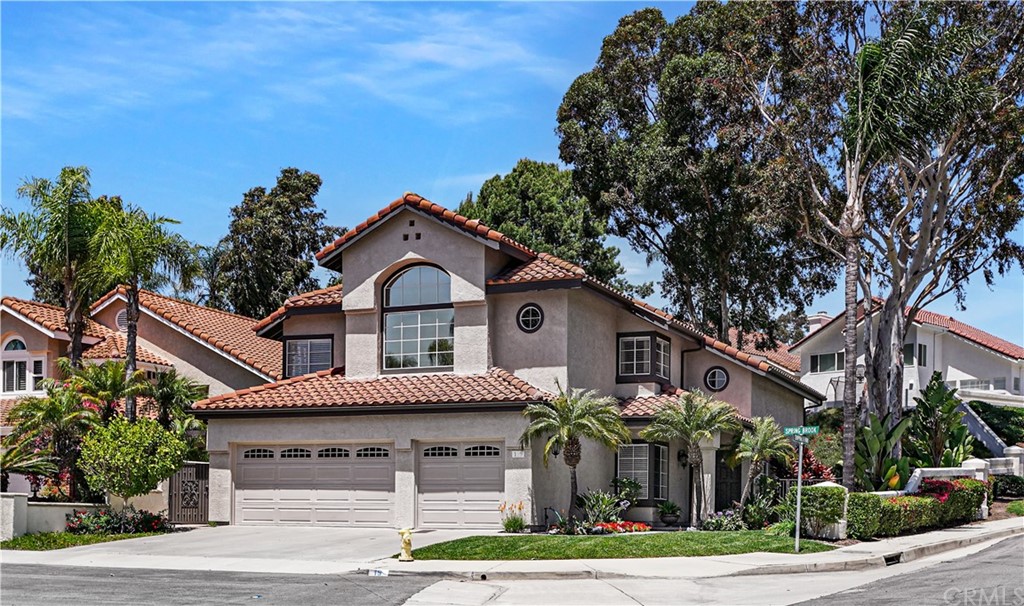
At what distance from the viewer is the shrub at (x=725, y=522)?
27.0 m

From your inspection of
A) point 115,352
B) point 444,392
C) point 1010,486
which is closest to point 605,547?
point 444,392

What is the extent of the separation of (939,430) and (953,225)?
9.19m

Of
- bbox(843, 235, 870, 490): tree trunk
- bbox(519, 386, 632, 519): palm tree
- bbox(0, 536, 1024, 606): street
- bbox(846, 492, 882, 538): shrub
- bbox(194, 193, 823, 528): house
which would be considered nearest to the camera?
bbox(0, 536, 1024, 606): street

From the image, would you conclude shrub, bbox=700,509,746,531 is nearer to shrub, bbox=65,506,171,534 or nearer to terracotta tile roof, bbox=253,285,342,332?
terracotta tile roof, bbox=253,285,342,332

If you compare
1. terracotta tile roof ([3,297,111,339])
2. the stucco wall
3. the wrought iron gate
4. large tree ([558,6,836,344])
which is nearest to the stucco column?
the stucco wall

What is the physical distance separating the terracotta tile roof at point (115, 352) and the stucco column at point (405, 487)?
1193cm

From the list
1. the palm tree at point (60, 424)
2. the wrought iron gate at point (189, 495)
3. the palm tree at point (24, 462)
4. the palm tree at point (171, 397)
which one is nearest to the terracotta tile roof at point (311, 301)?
the palm tree at point (171, 397)

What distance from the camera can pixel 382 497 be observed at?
92.7 feet

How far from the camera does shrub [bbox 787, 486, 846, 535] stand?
24344 mm

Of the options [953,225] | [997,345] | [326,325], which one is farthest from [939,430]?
[997,345]

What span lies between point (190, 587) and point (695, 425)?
45.7 ft

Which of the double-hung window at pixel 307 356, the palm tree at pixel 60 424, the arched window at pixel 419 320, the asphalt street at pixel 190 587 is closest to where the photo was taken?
the asphalt street at pixel 190 587

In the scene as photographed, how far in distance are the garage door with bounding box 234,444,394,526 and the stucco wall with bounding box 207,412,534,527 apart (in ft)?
1.05

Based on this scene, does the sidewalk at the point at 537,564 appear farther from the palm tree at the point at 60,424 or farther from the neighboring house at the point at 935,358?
the neighboring house at the point at 935,358
